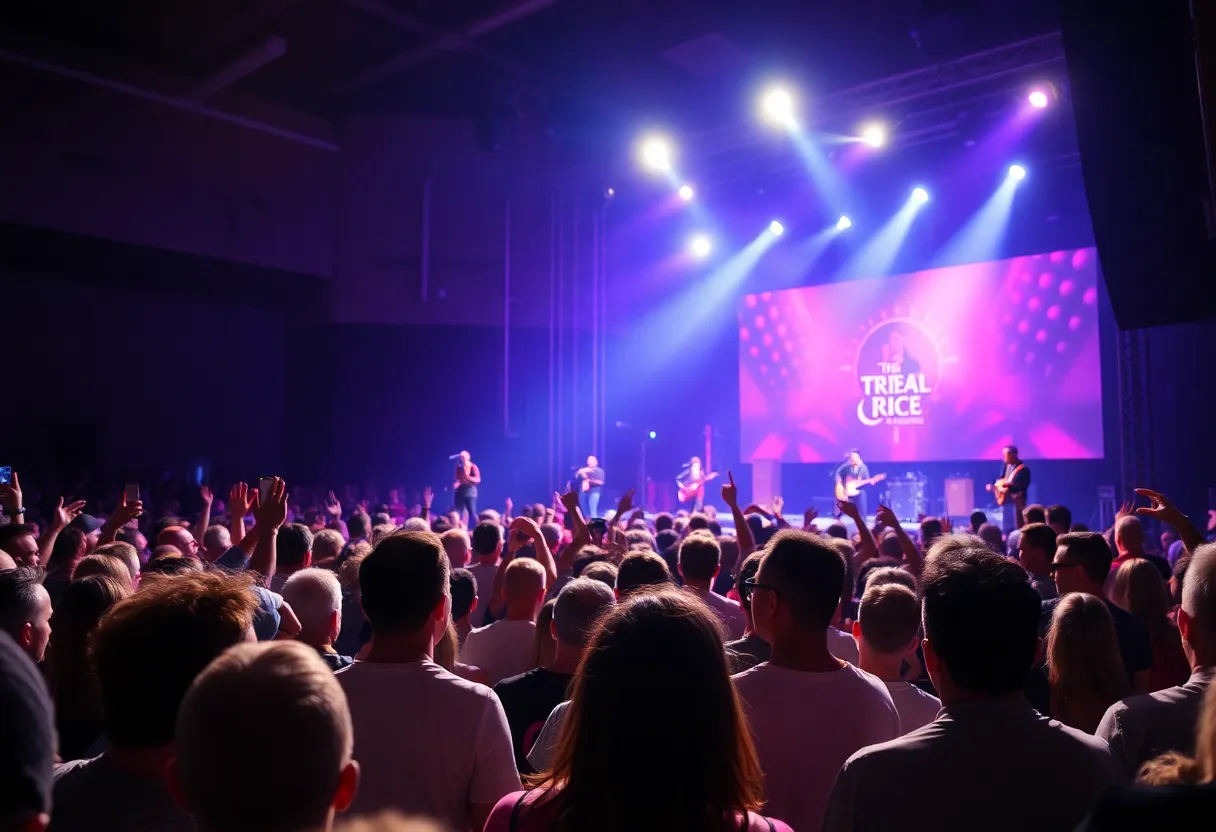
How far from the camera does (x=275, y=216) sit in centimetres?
1500

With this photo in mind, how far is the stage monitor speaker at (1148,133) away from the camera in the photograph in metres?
4.62

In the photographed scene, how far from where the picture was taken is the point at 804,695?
7.30 feet

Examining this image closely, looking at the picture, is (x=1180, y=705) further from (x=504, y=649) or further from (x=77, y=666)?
(x=77, y=666)

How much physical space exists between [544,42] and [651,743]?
1306 centimetres

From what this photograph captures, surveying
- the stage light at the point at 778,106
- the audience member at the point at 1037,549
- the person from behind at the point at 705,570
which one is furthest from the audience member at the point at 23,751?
the stage light at the point at 778,106

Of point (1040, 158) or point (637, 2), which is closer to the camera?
point (637, 2)

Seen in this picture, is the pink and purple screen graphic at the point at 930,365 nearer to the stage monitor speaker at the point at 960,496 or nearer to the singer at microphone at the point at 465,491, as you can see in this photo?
the stage monitor speaker at the point at 960,496

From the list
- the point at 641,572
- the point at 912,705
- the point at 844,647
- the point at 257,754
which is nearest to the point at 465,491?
the point at 641,572

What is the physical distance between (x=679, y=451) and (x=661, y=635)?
17.7 meters

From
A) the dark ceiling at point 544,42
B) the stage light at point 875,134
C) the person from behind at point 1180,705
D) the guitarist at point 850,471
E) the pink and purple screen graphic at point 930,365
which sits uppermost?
the dark ceiling at point 544,42

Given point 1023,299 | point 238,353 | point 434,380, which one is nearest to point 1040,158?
point 1023,299

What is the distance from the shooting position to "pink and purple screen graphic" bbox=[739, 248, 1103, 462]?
46.1 feet

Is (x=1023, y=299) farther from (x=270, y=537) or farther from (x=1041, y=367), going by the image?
(x=270, y=537)

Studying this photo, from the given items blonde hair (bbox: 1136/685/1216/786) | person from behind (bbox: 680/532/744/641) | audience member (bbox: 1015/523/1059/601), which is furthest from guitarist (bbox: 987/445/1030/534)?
blonde hair (bbox: 1136/685/1216/786)
